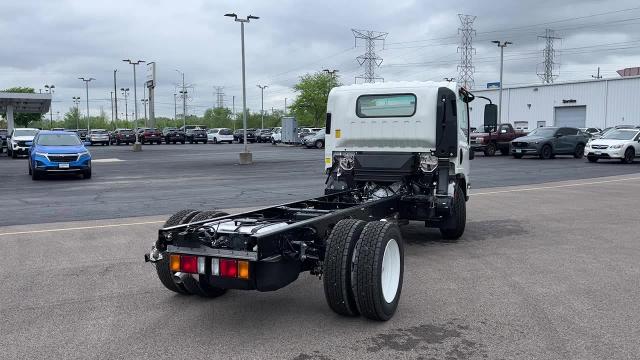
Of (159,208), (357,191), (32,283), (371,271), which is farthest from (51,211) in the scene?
(371,271)

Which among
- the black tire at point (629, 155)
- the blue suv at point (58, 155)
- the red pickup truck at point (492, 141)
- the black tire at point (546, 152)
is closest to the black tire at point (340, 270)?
the blue suv at point (58, 155)

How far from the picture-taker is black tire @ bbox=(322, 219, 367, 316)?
4.75m

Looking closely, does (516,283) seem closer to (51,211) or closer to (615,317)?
(615,317)

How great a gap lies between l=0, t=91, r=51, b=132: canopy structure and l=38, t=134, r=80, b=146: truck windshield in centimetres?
3170

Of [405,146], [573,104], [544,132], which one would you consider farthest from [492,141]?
[573,104]

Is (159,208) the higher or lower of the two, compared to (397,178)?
lower

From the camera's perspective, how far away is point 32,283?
6367 mm

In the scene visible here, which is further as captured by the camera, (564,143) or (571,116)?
(571,116)

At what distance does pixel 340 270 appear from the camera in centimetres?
474

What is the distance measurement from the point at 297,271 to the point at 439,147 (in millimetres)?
3795

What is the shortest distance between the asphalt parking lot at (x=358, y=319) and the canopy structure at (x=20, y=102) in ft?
136

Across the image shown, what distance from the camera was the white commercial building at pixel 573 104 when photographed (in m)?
50.6

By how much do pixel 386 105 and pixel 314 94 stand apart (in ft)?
252

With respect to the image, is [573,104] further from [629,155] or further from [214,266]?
[214,266]
